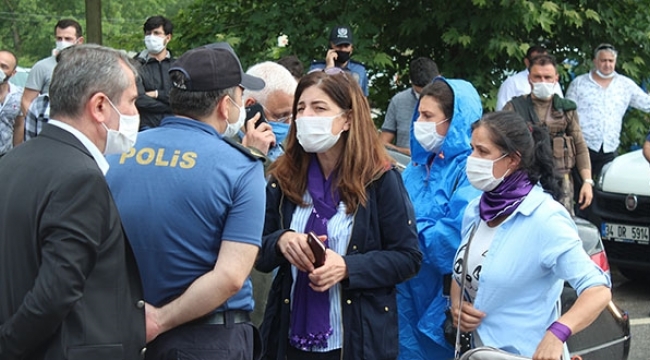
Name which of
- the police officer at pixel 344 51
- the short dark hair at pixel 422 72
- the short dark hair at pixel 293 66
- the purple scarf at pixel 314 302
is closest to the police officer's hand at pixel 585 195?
the short dark hair at pixel 422 72

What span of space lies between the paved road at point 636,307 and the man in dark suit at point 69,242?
199 inches

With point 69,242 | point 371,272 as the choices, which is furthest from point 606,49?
point 69,242

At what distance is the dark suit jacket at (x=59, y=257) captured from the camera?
271 centimetres

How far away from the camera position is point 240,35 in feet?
37.5

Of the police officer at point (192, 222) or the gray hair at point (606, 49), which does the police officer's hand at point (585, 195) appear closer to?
the gray hair at point (606, 49)

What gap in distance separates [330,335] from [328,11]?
7.71 m

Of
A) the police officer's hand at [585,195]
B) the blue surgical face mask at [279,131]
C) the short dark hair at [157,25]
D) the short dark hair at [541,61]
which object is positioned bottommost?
the police officer's hand at [585,195]

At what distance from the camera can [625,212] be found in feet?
28.9

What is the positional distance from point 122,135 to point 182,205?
32cm

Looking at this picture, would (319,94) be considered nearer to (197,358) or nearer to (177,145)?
(177,145)

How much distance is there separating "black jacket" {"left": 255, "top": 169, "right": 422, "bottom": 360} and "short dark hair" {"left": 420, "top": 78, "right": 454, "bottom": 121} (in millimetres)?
711

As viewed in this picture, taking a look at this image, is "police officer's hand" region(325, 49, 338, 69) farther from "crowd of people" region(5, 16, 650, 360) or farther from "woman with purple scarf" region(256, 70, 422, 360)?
"woman with purple scarf" region(256, 70, 422, 360)

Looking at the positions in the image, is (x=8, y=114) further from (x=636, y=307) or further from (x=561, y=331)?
(x=561, y=331)

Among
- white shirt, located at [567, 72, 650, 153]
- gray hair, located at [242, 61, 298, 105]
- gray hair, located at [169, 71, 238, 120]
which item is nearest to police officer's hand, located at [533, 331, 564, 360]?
gray hair, located at [169, 71, 238, 120]
